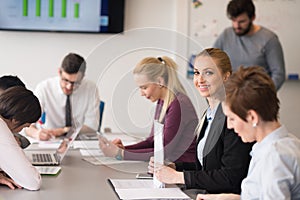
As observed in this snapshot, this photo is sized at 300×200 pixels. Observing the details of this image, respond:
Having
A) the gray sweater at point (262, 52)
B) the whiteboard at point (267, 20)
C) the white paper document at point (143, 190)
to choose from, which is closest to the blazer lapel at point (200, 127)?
the white paper document at point (143, 190)

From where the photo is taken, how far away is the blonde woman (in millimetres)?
2449

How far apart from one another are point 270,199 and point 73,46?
3267 mm

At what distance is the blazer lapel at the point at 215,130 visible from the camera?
2.12m

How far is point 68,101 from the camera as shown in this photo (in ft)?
12.3

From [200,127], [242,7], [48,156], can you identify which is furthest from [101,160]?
[242,7]

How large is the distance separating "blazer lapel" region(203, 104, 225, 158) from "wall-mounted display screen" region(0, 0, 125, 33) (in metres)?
2.59

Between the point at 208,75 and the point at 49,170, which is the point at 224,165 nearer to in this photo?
the point at 208,75

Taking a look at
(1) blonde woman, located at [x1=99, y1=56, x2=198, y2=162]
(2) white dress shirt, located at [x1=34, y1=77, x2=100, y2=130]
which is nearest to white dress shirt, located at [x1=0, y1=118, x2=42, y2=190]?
(1) blonde woman, located at [x1=99, y1=56, x2=198, y2=162]

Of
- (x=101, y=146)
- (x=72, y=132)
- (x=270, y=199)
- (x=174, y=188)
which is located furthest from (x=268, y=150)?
(x=72, y=132)

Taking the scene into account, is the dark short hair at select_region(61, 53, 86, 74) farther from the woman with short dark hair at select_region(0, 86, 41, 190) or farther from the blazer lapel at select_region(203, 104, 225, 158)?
the blazer lapel at select_region(203, 104, 225, 158)

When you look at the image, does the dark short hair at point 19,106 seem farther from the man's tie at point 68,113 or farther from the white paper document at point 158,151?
the man's tie at point 68,113

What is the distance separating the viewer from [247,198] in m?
1.75

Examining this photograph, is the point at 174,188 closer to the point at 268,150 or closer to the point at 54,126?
the point at 268,150

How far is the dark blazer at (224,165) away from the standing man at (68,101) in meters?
1.18
